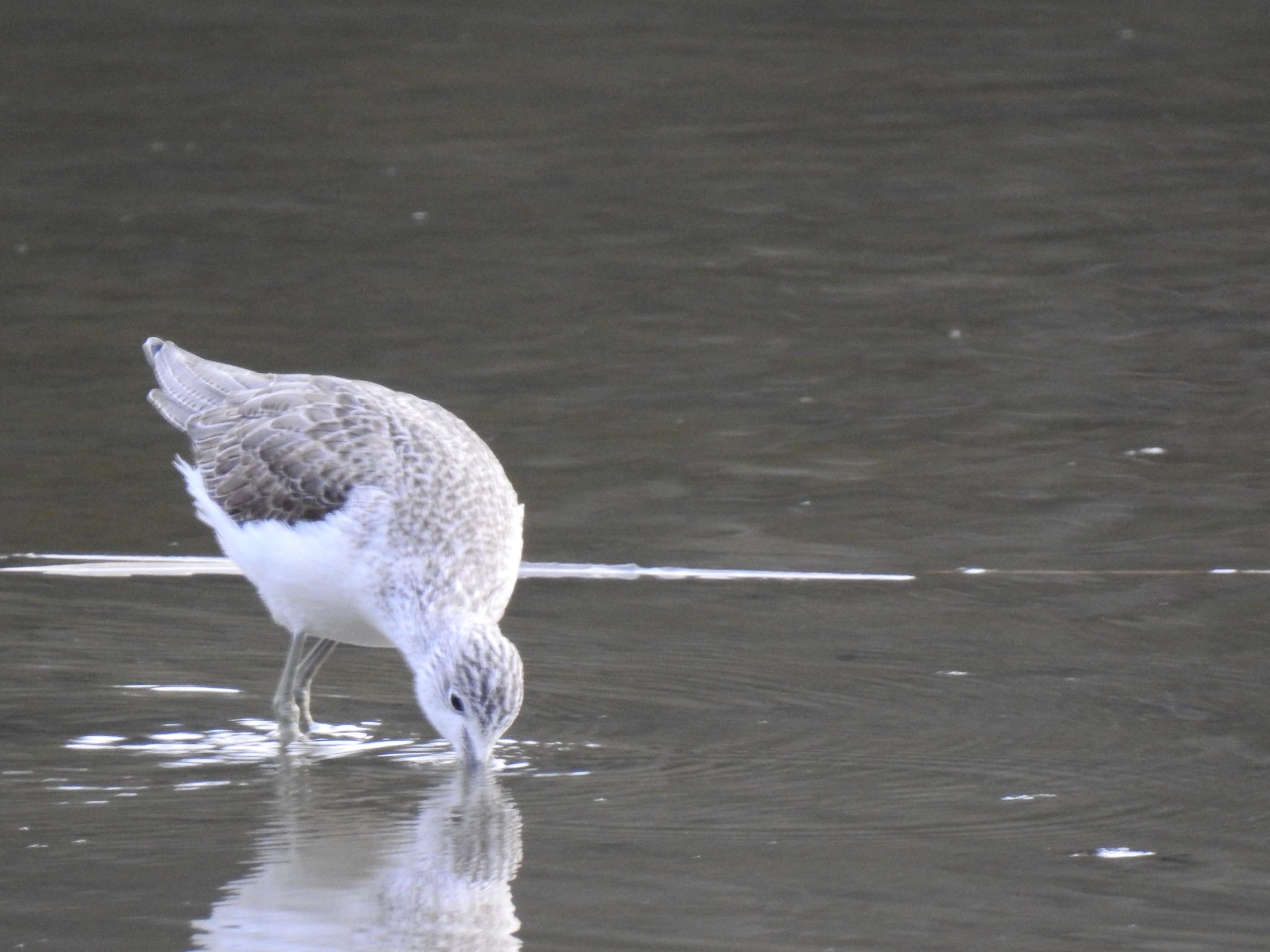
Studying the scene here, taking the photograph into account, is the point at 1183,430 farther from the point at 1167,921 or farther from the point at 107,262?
the point at 107,262

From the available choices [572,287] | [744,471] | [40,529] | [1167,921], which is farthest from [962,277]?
[1167,921]

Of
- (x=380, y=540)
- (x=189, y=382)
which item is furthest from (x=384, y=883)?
(x=189, y=382)

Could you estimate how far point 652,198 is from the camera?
11883mm

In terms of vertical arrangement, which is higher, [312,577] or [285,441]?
[285,441]

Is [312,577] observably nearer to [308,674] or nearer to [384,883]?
[308,674]

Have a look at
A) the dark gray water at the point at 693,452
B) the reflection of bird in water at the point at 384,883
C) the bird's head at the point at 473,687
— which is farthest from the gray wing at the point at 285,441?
the reflection of bird in water at the point at 384,883

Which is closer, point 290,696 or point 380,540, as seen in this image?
point 380,540

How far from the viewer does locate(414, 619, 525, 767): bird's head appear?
18.3 ft

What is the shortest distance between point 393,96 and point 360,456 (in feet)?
27.2

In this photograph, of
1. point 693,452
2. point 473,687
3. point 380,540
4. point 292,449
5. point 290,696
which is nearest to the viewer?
point 473,687

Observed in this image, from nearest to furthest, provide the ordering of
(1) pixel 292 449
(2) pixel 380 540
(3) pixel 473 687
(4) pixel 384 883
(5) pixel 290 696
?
(4) pixel 384 883
(3) pixel 473 687
(2) pixel 380 540
(5) pixel 290 696
(1) pixel 292 449

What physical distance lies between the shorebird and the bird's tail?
50 cm

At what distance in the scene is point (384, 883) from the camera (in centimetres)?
494

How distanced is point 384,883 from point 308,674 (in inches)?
61.1
